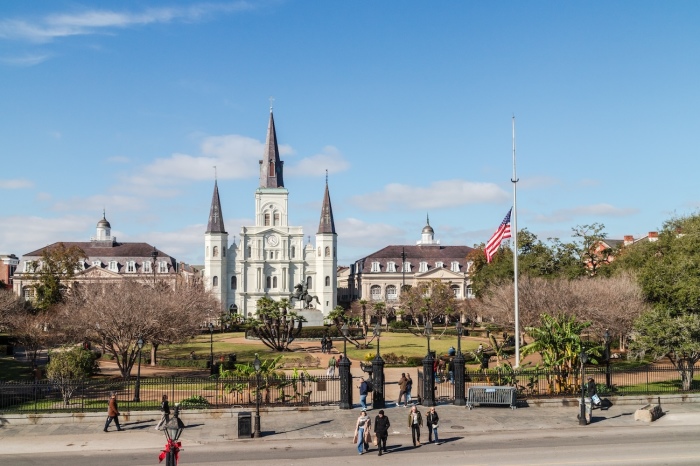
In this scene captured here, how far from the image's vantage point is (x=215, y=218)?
381 feet

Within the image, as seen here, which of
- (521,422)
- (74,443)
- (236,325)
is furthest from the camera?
(236,325)

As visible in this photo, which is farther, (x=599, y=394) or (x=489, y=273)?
(x=489, y=273)

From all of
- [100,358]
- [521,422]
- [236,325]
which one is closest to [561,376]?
[521,422]

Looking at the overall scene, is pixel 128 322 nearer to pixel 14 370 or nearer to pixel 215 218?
pixel 14 370

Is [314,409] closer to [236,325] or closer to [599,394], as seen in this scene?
[599,394]

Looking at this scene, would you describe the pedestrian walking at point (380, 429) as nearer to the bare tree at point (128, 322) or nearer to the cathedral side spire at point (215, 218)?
the bare tree at point (128, 322)

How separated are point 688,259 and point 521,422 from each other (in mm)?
22108

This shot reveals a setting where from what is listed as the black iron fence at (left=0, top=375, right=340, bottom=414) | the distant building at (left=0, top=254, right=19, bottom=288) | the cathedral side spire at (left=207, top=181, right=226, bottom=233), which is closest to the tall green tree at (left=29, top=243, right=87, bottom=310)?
the cathedral side spire at (left=207, top=181, right=226, bottom=233)

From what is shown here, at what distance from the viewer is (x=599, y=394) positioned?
96.9 feet

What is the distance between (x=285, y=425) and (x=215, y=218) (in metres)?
93.0

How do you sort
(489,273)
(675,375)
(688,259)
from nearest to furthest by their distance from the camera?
(675,375) < (688,259) < (489,273)

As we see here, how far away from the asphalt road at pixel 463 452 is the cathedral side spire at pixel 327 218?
3789 inches

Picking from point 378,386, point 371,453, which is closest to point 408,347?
point 378,386

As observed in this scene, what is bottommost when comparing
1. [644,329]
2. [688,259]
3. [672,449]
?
[672,449]
